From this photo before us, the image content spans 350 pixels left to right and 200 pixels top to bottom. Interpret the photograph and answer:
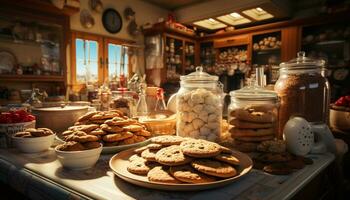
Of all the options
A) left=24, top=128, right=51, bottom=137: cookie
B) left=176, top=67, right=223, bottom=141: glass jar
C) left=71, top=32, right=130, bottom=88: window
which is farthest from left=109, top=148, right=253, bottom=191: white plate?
left=71, top=32, right=130, bottom=88: window

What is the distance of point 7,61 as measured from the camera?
7.74 feet

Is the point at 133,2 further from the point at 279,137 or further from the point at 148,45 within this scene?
the point at 279,137

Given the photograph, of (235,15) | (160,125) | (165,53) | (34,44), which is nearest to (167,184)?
(160,125)

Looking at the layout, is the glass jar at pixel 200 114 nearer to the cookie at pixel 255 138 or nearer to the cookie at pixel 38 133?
the cookie at pixel 255 138

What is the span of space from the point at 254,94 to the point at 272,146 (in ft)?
0.74

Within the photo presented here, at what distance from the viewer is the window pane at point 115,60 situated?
3.44 metres

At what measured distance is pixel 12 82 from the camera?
2439 millimetres

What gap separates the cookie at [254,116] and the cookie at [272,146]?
0.25 feet

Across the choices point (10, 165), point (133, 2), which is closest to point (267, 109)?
point (10, 165)

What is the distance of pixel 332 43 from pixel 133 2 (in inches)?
117

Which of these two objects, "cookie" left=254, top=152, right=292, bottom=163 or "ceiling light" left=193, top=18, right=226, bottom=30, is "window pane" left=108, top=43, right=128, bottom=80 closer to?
"ceiling light" left=193, top=18, right=226, bottom=30

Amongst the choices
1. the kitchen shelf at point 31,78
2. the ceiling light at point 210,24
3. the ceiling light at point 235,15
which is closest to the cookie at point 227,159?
the kitchen shelf at point 31,78

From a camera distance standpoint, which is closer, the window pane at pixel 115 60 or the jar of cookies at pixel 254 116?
the jar of cookies at pixel 254 116

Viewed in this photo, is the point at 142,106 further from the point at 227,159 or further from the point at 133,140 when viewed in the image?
the point at 227,159
